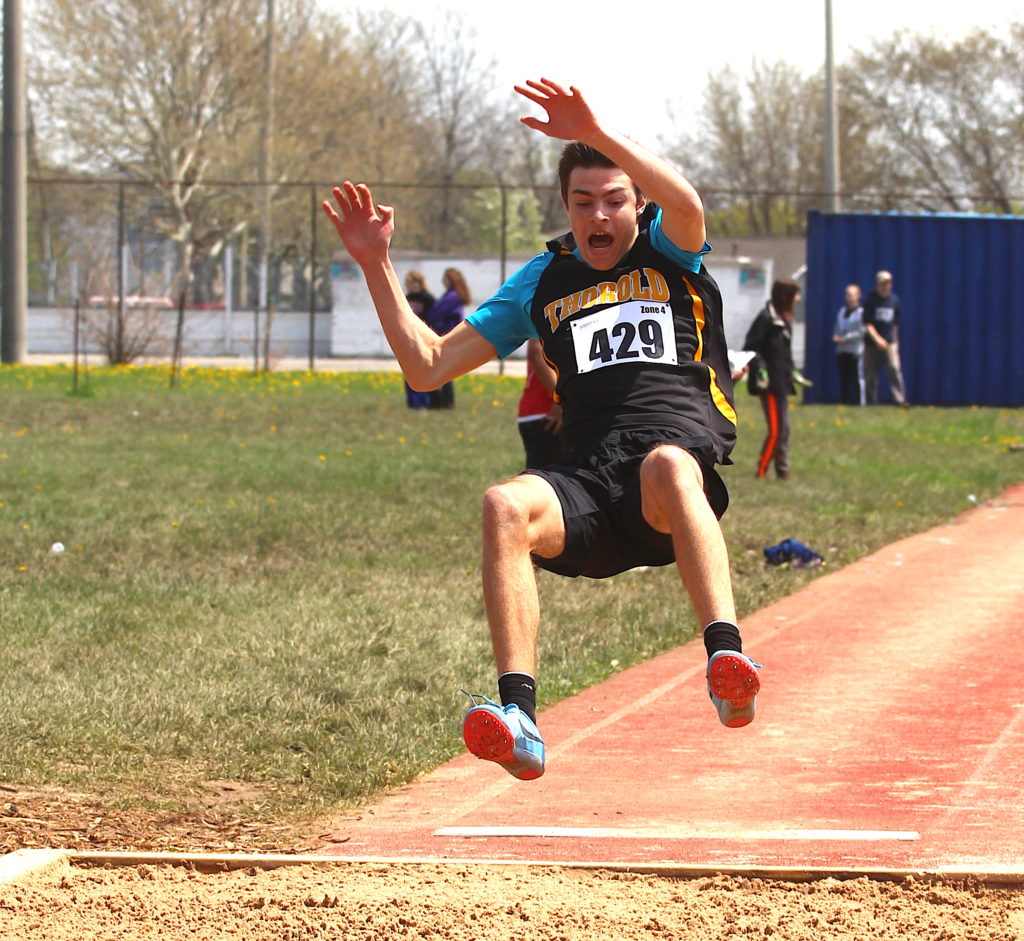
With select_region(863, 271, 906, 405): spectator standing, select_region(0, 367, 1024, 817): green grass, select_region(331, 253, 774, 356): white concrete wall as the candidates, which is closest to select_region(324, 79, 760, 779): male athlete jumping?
select_region(0, 367, 1024, 817): green grass

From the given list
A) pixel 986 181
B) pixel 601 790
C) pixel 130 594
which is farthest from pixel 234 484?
pixel 986 181

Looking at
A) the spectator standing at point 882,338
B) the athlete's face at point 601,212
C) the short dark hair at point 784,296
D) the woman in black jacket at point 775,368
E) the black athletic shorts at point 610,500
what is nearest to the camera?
the black athletic shorts at point 610,500

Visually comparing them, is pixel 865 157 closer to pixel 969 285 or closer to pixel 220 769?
pixel 969 285

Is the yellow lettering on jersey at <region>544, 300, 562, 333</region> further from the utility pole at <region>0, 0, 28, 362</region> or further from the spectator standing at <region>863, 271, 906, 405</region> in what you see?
the utility pole at <region>0, 0, 28, 362</region>

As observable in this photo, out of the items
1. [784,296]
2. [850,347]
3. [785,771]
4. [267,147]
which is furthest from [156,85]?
[785,771]

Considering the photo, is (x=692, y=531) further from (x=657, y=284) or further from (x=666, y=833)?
(x=666, y=833)

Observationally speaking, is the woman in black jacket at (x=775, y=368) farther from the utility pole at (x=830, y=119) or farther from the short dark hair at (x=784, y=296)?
the utility pole at (x=830, y=119)

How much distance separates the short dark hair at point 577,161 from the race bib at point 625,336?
0.37 m

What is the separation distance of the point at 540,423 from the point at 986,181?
153 feet

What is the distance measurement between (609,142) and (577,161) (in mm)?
440

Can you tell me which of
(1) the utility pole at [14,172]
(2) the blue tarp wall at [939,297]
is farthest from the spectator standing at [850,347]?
(1) the utility pole at [14,172]

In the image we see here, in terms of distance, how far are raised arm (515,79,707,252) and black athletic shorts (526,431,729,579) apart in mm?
682

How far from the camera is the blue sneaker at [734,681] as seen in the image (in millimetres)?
4035

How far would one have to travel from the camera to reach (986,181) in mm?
52312
